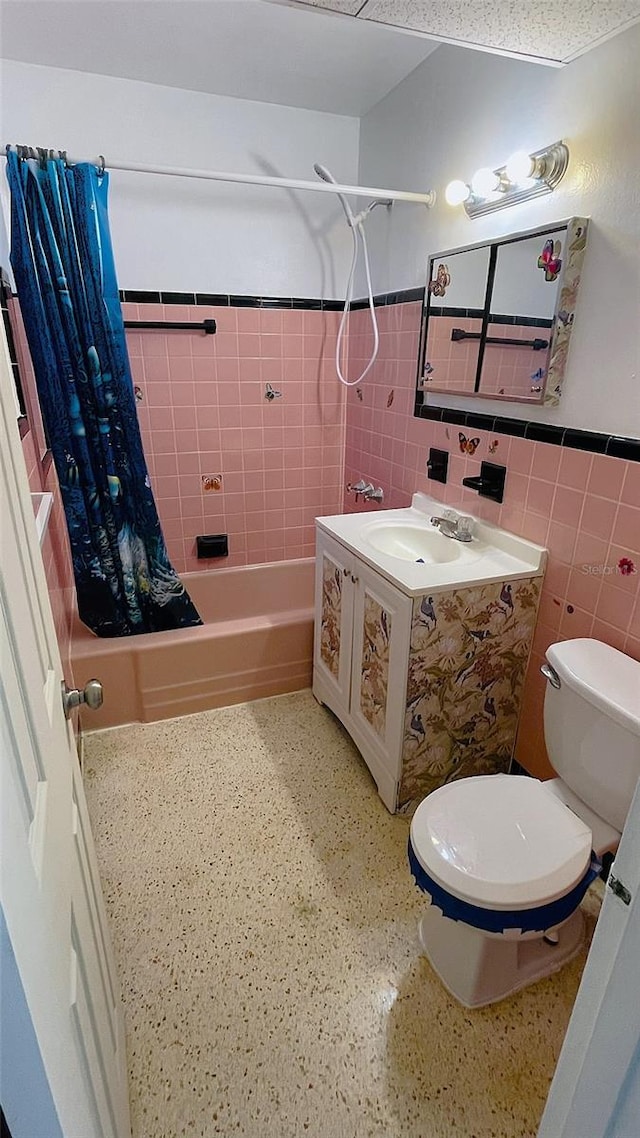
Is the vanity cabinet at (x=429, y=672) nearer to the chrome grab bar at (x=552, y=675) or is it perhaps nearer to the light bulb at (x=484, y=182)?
the chrome grab bar at (x=552, y=675)

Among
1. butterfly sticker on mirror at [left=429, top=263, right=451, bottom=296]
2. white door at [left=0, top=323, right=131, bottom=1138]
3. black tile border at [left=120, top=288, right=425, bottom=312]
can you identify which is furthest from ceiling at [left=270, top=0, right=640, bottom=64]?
white door at [left=0, top=323, right=131, bottom=1138]

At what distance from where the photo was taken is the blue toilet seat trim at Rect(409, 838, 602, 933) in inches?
45.1

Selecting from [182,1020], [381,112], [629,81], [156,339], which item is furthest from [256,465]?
[182,1020]

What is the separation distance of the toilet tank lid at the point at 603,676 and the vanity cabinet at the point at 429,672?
0.27 metres

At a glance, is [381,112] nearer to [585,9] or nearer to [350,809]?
[585,9]

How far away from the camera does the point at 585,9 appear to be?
1.18 metres

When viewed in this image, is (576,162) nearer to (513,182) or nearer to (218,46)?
(513,182)

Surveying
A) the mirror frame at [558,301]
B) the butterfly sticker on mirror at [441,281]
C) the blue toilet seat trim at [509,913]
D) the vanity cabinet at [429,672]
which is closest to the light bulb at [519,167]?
the mirror frame at [558,301]

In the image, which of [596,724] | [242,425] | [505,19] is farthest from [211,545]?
[505,19]

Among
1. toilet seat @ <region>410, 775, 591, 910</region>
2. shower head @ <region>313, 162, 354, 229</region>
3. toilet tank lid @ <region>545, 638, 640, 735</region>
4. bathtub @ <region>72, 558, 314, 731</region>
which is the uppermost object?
shower head @ <region>313, 162, 354, 229</region>

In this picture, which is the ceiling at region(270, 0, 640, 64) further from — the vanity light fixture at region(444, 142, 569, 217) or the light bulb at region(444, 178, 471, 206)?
the light bulb at region(444, 178, 471, 206)

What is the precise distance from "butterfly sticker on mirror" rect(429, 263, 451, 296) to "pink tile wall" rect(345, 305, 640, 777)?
31 cm

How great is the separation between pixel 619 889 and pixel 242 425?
248cm

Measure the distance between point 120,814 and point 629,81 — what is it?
2443mm
